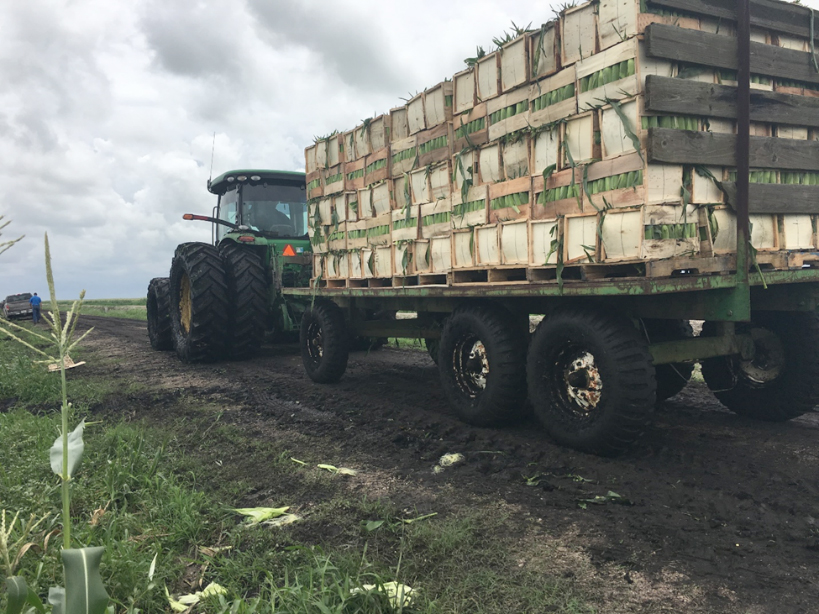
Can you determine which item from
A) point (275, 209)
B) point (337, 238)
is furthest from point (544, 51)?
point (275, 209)

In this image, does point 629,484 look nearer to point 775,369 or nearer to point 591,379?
point 591,379

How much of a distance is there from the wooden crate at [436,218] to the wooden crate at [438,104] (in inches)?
32.1

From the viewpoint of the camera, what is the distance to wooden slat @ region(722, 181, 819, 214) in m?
4.40

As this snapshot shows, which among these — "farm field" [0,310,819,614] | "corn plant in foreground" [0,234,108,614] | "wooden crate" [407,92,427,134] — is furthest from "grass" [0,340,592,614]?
"wooden crate" [407,92,427,134]

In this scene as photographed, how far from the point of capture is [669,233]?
4055 millimetres

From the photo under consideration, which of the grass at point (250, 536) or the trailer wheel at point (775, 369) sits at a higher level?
the trailer wheel at point (775, 369)

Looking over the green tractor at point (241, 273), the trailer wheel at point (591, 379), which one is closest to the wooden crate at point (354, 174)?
the green tractor at point (241, 273)

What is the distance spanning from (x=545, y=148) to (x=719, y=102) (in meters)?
1.27

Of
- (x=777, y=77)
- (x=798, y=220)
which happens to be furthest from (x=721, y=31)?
(x=798, y=220)

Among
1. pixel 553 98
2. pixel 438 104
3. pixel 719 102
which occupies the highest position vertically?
pixel 438 104

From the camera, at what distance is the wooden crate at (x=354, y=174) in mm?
7266

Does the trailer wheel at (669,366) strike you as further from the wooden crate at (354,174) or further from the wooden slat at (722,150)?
the wooden crate at (354,174)

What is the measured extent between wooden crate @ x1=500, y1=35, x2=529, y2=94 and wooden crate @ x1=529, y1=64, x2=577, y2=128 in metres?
0.16

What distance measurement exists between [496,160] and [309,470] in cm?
304
